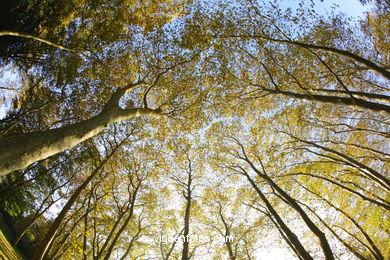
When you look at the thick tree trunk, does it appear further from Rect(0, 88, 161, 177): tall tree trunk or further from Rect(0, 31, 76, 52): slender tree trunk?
Rect(0, 31, 76, 52): slender tree trunk

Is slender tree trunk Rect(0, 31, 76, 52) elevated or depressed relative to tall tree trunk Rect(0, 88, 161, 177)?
elevated

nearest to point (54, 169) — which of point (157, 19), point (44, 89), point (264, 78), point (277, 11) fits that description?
point (44, 89)

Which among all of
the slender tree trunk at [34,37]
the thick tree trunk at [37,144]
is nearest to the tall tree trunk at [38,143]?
the thick tree trunk at [37,144]

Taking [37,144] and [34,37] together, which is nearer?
[37,144]

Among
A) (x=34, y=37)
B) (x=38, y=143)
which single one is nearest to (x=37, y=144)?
(x=38, y=143)

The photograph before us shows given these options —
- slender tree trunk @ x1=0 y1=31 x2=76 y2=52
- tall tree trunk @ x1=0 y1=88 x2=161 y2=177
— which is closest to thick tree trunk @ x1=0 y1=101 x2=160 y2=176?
tall tree trunk @ x1=0 y1=88 x2=161 y2=177

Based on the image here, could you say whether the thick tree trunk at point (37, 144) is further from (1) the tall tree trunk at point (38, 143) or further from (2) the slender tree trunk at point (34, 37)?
Answer: (2) the slender tree trunk at point (34, 37)

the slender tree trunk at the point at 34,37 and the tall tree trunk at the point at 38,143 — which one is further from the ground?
the slender tree trunk at the point at 34,37

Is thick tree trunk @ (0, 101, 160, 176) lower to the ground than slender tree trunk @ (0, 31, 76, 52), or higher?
lower

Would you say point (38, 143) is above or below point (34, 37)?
below

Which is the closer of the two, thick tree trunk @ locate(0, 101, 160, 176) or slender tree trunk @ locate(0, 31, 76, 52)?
thick tree trunk @ locate(0, 101, 160, 176)

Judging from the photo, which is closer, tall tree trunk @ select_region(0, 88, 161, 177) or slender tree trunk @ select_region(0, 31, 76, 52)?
tall tree trunk @ select_region(0, 88, 161, 177)

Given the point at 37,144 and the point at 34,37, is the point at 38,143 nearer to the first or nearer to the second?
the point at 37,144

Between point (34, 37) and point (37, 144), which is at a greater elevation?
point (34, 37)
